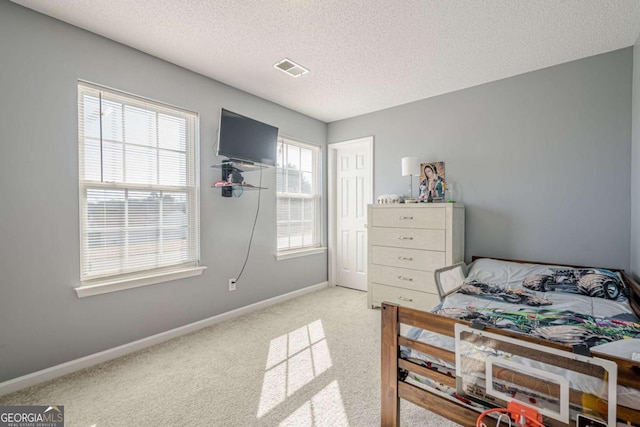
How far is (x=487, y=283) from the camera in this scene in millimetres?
2398

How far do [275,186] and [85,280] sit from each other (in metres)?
2.02

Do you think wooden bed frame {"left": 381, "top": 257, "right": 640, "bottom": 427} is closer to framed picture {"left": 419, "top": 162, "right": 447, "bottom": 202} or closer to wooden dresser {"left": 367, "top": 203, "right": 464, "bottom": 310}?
wooden dresser {"left": 367, "top": 203, "right": 464, "bottom": 310}

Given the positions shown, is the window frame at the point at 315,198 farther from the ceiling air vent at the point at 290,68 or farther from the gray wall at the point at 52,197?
the gray wall at the point at 52,197

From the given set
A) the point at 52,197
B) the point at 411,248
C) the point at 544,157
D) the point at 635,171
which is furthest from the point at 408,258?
the point at 52,197

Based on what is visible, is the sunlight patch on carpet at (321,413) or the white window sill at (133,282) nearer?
the sunlight patch on carpet at (321,413)

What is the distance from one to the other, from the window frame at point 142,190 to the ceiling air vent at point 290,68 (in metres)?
0.94

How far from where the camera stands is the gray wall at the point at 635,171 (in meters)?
2.03

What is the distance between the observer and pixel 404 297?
2988 mm

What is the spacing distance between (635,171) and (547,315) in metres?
1.53

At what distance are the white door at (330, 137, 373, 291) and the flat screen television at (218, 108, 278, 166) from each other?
52.5 inches

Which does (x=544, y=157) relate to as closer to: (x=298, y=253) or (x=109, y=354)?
(x=298, y=253)

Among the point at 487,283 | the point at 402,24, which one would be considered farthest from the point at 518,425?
the point at 402,24

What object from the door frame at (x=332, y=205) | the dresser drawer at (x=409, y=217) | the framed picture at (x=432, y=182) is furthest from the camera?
the door frame at (x=332, y=205)

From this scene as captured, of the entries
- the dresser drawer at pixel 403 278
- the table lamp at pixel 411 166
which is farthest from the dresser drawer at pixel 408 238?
the table lamp at pixel 411 166
